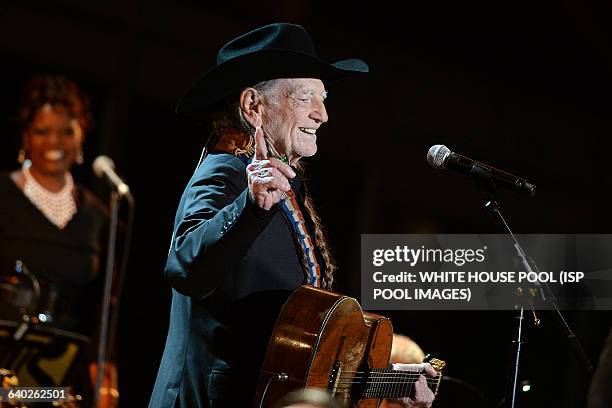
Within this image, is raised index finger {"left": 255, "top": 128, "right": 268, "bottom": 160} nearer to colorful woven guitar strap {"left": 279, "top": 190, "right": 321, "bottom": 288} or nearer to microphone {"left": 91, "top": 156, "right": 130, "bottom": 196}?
colorful woven guitar strap {"left": 279, "top": 190, "right": 321, "bottom": 288}

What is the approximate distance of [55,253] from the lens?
4.68 m

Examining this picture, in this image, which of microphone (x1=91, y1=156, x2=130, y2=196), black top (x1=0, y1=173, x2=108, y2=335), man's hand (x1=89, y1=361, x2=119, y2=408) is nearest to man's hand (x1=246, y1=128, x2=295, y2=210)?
microphone (x1=91, y1=156, x2=130, y2=196)

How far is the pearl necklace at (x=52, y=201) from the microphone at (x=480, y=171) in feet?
8.29

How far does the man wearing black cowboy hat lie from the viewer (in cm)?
222

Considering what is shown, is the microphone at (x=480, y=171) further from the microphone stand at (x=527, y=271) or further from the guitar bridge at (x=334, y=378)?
the guitar bridge at (x=334, y=378)

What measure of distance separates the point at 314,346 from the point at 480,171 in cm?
88

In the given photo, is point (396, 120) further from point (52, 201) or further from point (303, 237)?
point (303, 237)

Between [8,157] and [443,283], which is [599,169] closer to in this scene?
[443,283]

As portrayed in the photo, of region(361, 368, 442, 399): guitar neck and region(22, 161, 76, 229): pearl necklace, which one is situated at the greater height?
region(22, 161, 76, 229): pearl necklace

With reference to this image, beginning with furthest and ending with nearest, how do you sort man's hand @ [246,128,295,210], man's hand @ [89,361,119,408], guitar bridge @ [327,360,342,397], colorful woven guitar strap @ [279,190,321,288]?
man's hand @ [89,361,119,408] < colorful woven guitar strap @ [279,190,321,288] < guitar bridge @ [327,360,342,397] < man's hand @ [246,128,295,210]

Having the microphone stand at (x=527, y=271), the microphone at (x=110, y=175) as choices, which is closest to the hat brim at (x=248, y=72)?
the microphone stand at (x=527, y=271)

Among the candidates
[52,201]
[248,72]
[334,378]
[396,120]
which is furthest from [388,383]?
[396,120]

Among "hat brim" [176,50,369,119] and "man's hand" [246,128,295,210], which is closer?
"man's hand" [246,128,295,210]

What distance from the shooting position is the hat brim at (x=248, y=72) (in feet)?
8.82
